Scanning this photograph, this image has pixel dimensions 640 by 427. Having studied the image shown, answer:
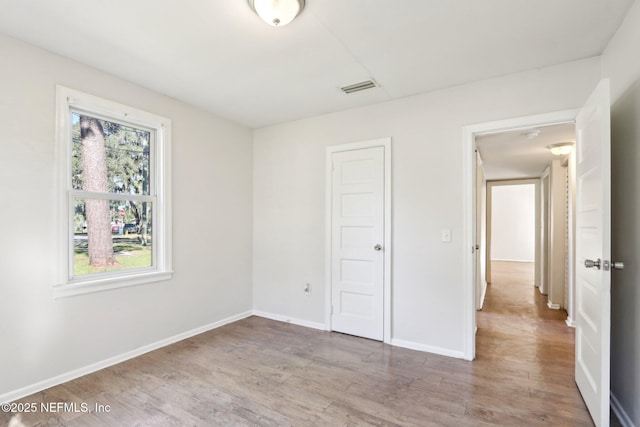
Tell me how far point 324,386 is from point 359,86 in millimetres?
2605

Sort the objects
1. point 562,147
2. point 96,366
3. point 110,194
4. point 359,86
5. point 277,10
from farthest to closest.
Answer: point 562,147 < point 359,86 < point 110,194 < point 96,366 < point 277,10

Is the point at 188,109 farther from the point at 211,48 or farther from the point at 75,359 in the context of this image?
the point at 75,359

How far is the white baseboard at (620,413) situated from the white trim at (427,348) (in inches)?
40.2

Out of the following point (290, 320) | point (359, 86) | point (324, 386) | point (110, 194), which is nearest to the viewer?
point (324, 386)

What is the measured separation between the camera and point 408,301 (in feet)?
10.5

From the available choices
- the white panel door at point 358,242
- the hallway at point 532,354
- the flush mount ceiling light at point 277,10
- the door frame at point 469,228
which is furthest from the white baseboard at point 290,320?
the flush mount ceiling light at point 277,10

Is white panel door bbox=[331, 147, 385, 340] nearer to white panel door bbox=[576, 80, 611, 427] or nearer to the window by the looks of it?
white panel door bbox=[576, 80, 611, 427]

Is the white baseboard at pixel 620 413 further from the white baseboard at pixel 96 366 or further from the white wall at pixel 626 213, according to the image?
the white baseboard at pixel 96 366

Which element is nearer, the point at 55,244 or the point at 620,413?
the point at 620,413

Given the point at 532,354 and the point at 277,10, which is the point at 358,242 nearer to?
the point at 532,354

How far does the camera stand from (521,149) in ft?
14.9

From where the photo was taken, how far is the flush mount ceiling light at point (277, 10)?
5.89 feet

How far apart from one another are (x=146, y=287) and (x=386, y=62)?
117 inches

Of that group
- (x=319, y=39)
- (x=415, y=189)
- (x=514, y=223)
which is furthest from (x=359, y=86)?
(x=514, y=223)
